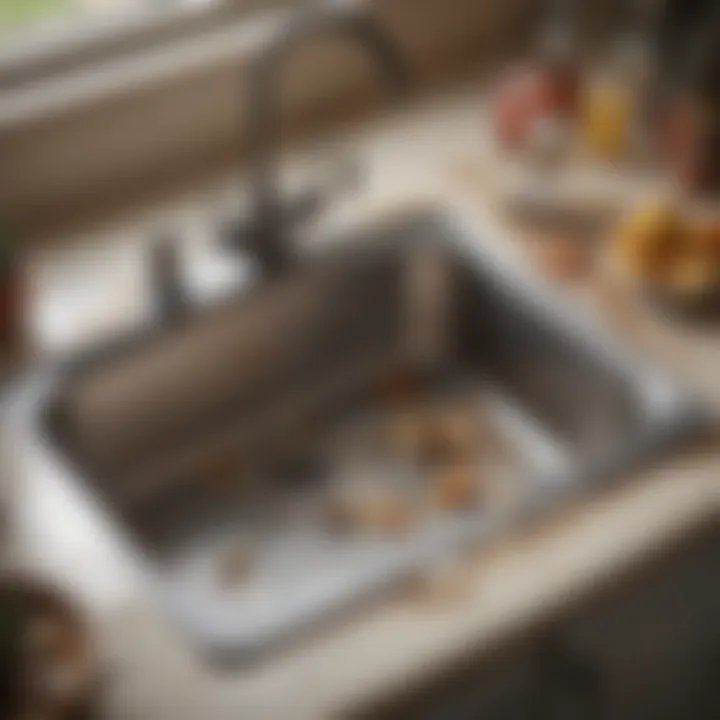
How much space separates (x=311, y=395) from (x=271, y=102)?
34 cm

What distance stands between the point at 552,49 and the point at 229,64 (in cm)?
38

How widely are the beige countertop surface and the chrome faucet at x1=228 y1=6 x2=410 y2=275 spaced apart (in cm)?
5

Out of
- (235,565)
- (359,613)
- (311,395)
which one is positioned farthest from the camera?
(311,395)

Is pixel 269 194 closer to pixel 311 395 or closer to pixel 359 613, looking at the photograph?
pixel 311 395

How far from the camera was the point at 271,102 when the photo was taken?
5.75ft

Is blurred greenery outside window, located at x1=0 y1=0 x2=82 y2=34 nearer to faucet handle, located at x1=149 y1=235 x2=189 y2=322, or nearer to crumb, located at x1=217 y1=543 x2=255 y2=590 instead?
faucet handle, located at x1=149 y1=235 x2=189 y2=322

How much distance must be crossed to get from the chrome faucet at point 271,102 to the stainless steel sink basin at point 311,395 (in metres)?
0.04

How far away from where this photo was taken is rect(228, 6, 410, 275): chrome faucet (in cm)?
151

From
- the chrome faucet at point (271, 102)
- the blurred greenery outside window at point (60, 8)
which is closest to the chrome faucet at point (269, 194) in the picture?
the chrome faucet at point (271, 102)

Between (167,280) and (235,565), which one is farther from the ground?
(167,280)

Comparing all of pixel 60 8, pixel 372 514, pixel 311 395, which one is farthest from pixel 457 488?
pixel 60 8

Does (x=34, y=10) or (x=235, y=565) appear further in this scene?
(x=34, y=10)

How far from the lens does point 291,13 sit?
182cm

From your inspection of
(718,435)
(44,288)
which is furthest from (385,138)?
(718,435)
